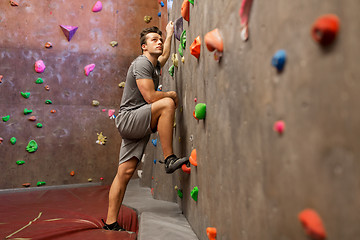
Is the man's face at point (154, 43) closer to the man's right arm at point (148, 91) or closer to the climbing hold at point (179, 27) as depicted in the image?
the climbing hold at point (179, 27)

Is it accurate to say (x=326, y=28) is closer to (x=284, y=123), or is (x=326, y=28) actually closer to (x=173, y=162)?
(x=284, y=123)

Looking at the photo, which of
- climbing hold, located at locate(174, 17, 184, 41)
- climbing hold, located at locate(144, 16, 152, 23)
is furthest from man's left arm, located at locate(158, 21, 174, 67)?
climbing hold, located at locate(144, 16, 152, 23)

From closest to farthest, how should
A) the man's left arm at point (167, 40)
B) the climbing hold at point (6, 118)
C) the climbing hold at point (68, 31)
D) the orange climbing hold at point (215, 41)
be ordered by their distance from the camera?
1. the orange climbing hold at point (215, 41)
2. the man's left arm at point (167, 40)
3. the climbing hold at point (6, 118)
4. the climbing hold at point (68, 31)

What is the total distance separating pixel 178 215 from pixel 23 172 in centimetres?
209

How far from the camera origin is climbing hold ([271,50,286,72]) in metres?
0.61

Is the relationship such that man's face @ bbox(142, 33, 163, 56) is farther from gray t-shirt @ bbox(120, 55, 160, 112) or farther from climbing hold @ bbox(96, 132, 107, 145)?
climbing hold @ bbox(96, 132, 107, 145)

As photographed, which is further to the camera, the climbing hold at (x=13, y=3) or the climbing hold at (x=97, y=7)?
the climbing hold at (x=97, y=7)

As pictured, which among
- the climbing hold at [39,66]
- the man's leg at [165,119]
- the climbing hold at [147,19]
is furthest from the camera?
the climbing hold at [147,19]

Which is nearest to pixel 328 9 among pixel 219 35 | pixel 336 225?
pixel 336 225

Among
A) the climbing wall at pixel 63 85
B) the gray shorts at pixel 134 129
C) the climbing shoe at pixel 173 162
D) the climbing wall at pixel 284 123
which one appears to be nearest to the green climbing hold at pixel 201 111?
the climbing wall at pixel 284 123

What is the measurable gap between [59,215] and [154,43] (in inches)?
53.9

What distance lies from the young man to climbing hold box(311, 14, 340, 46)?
4.12ft

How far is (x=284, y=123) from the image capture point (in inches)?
24.4

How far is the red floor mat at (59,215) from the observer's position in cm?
172
